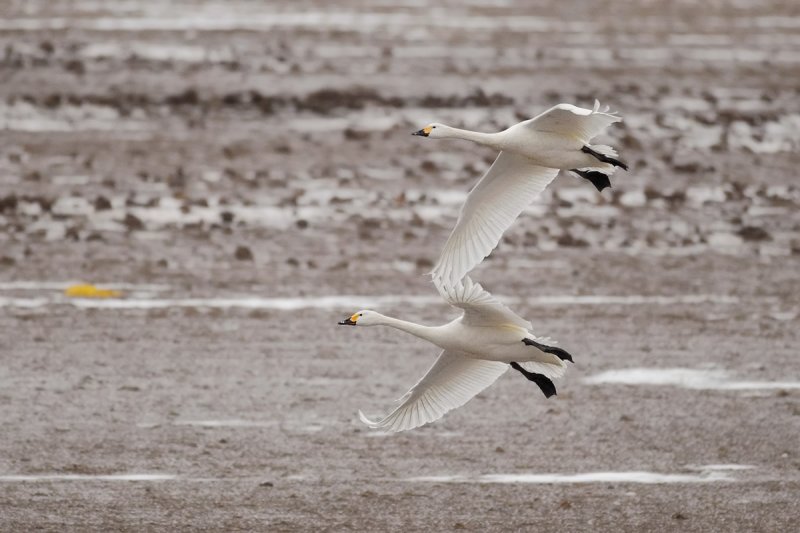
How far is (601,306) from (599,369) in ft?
6.49

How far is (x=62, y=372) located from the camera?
12516mm

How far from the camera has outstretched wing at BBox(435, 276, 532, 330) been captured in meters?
8.63

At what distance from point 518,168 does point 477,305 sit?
1401 millimetres

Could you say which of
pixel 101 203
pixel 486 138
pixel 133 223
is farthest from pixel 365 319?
pixel 101 203

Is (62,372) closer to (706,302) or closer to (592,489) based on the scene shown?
(592,489)

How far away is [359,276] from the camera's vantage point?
618 inches

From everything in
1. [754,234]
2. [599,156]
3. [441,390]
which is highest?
[599,156]

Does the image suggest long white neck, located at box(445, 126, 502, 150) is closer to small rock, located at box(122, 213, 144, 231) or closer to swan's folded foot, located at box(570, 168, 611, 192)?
swan's folded foot, located at box(570, 168, 611, 192)

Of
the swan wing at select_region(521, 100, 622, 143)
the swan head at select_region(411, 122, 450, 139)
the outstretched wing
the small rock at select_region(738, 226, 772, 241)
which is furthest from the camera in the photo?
the small rock at select_region(738, 226, 772, 241)

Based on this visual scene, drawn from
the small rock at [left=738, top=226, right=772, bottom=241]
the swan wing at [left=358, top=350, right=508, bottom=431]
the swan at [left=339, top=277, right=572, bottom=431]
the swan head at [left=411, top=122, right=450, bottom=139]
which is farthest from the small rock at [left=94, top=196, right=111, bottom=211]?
the swan wing at [left=358, top=350, right=508, bottom=431]

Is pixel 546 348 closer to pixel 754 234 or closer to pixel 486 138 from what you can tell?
pixel 486 138

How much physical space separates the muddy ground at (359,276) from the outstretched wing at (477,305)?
1343 millimetres

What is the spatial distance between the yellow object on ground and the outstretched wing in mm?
6717

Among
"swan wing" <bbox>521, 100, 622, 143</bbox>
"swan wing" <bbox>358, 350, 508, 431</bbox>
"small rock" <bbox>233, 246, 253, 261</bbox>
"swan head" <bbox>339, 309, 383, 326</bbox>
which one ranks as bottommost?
"small rock" <bbox>233, 246, 253, 261</bbox>
